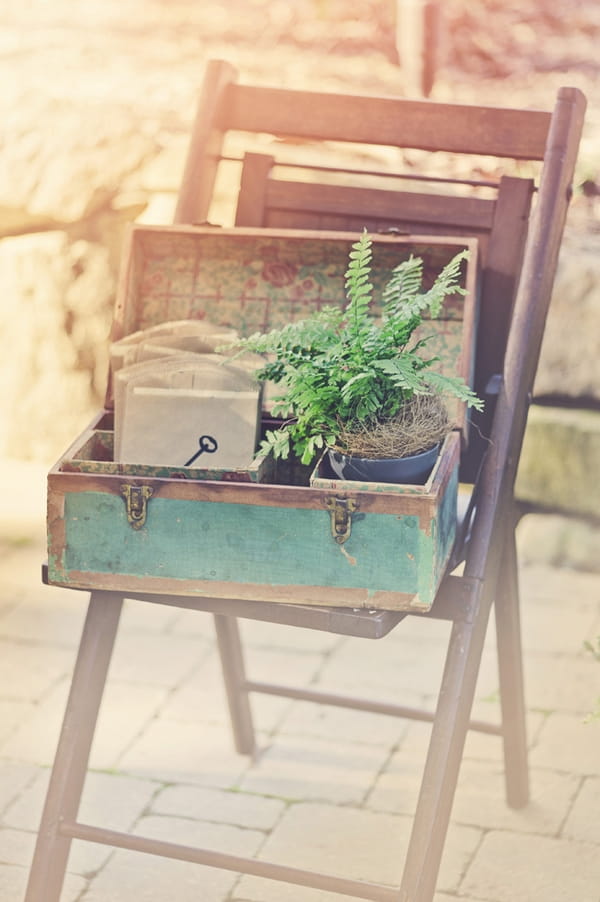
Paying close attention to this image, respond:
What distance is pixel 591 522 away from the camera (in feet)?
13.1

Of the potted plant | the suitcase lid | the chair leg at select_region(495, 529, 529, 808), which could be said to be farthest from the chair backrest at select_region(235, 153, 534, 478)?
the potted plant

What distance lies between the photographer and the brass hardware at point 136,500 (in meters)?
1.85

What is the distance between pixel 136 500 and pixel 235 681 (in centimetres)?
111

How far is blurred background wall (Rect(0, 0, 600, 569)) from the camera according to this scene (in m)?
4.03

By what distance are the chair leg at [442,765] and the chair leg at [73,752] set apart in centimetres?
55

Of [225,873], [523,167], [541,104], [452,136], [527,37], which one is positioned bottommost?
[225,873]

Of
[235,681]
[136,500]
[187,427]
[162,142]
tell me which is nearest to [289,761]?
[235,681]

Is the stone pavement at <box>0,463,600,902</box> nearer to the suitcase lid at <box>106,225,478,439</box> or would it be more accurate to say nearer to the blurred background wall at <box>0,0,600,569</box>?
the blurred background wall at <box>0,0,600,569</box>

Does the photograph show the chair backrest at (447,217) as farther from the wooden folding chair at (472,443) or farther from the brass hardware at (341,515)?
the brass hardware at (341,515)

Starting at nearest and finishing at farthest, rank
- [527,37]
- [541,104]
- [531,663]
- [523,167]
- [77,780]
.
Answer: [77,780], [531,663], [523,167], [541,104], [527,37]

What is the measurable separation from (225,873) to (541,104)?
12.8 ft

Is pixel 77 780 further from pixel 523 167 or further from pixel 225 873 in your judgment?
pixel 523 167

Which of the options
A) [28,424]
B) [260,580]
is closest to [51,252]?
[28,424]

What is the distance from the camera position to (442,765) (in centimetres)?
194
